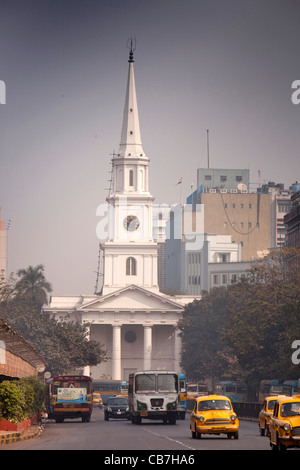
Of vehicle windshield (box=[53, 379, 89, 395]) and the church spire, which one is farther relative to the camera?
the church spire

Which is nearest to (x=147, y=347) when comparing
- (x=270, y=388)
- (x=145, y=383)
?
(x=270, y=388)

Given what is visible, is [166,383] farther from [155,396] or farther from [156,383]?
[155,396]

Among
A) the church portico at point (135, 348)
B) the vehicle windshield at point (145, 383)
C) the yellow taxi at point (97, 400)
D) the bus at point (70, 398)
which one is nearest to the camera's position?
the vehicle windshield at point (145, 383)

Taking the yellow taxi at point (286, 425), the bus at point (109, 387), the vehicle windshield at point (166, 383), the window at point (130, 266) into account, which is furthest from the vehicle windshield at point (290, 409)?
the window at point (130, 266)

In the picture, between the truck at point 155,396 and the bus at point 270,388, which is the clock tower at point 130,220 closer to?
the bus at point 270,388

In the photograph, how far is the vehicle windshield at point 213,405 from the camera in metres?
39.9

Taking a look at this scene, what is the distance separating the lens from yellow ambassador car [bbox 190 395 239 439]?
39219 millimetres

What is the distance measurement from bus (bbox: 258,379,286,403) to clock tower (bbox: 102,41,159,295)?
6302 cm

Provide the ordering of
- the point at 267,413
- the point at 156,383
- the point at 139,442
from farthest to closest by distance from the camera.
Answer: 1. the point at 156,383
2. the point at 267,413
3. the point at 139,442

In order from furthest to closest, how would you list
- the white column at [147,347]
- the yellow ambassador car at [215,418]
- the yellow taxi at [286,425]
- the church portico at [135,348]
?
1. the white column at [147,347]
2. the church portico at [135,348]
3. the yellow ambassador car at [215,418]
4. the yellow taxi at [286,425]

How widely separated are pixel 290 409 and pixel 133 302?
114 m

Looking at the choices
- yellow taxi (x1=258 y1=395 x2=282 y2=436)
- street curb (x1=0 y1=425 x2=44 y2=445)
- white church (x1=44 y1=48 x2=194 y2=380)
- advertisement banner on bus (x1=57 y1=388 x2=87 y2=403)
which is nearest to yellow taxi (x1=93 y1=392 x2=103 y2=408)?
white church (x1=44 y1=48 x2=194 y2=380)

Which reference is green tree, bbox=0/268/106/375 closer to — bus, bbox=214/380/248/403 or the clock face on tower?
bus, bbox=214/380/248/403

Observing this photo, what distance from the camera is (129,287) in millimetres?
143125
